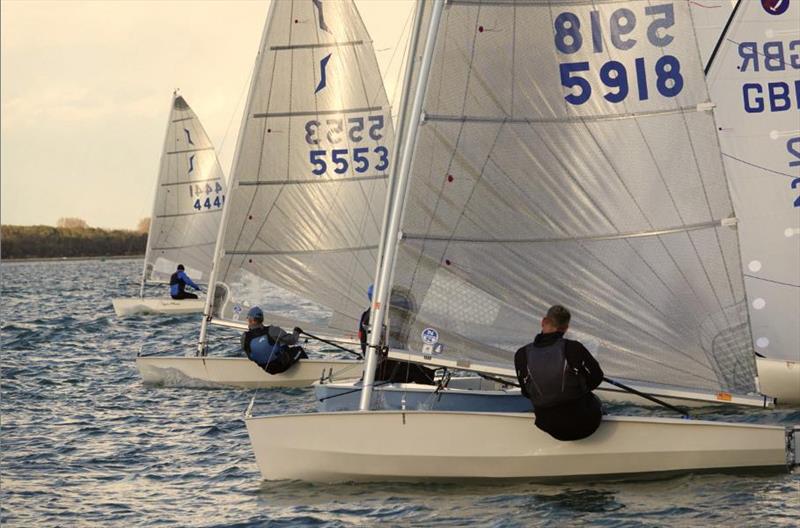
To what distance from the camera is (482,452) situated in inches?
409

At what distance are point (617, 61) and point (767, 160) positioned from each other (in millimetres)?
4837

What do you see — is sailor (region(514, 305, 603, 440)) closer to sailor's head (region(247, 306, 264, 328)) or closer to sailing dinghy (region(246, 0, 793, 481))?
sailing dinghy (region(246, 0, 793, 481))

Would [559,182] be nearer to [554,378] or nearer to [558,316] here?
[558,316]

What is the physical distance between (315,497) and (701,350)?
3297 millimetres

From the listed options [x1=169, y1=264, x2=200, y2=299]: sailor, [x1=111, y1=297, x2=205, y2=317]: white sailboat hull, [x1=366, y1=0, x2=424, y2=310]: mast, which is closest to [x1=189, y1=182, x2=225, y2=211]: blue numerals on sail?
[x1=111, y1=297, x2=205, y2=317]: white sailboat hull

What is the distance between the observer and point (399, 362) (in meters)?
12.8

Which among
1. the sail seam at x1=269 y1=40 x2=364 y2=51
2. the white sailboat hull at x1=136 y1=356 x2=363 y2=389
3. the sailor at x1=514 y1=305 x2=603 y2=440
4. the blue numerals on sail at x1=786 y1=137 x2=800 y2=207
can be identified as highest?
the sail seam at x1=269 y1=40 x2=364 y2=51

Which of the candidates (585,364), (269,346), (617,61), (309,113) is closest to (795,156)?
(617,61)

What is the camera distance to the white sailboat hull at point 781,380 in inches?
571

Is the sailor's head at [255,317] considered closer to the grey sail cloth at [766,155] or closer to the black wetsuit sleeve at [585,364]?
the grey sail cloth at [766,155]

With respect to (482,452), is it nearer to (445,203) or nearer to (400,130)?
(445,203)

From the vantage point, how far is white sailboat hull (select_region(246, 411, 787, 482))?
33.6 ft

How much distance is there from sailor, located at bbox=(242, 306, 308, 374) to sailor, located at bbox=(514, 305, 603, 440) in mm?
7165

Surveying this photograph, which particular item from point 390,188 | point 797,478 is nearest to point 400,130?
point 390,188
